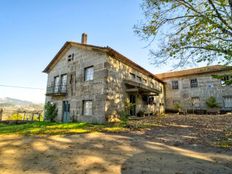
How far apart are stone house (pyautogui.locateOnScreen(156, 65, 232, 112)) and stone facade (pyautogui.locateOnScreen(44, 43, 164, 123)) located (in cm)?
755

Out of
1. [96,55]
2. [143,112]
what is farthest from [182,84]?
[96,55]

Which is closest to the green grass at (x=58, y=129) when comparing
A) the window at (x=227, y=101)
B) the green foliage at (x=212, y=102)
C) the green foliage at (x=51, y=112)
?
the green foliage at (x=51, y=112)

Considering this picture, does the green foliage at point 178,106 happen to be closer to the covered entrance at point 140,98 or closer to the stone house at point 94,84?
the covered entrance at point 140,98

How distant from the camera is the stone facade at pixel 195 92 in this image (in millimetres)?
21891

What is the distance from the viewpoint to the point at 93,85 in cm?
1480

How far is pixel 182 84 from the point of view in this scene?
25.7 metres

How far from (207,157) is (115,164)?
301cm

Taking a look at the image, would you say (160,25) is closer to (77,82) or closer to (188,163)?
(188,163)

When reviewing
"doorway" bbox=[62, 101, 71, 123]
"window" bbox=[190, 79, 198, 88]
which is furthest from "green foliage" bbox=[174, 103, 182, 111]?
"doorway" bbox=[62, 101, 71, 123]

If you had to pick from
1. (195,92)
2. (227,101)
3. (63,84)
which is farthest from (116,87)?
(227,101)

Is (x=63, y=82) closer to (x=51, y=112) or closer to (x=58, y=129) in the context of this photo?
(x=51, y=112)

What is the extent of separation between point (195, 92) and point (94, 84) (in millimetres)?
17580

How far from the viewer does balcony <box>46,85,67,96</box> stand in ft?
57.9

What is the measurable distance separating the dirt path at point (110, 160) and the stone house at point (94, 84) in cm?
780
